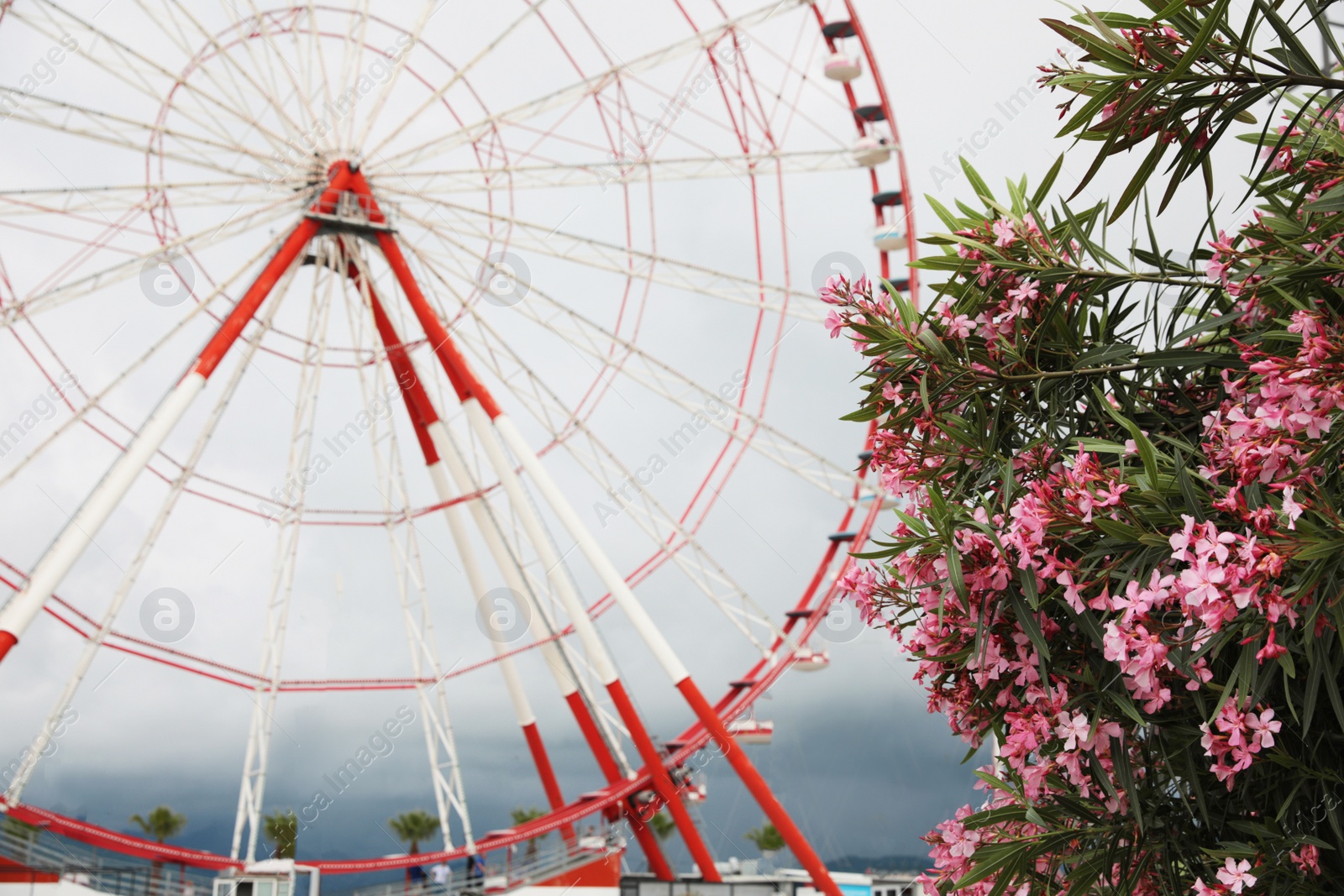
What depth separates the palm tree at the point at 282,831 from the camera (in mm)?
14203

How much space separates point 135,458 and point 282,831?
5298 mm

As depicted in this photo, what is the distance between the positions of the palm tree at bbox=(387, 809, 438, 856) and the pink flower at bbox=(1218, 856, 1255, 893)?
38.1m

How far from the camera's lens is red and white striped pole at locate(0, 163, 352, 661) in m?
12.2

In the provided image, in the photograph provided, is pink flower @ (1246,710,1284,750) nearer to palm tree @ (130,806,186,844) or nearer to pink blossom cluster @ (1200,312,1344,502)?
pink blossom cluster @ (1200,312,1344,502)

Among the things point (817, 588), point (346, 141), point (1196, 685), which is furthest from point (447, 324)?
point (1196, 685)

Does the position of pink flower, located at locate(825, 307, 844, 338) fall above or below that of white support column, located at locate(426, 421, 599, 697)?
below

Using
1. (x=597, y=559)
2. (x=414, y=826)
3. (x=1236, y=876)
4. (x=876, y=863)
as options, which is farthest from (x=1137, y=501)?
(x=414, y=826)

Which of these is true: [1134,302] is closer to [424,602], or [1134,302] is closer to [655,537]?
[655,537]

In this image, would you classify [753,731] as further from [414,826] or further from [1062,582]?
[414,826]

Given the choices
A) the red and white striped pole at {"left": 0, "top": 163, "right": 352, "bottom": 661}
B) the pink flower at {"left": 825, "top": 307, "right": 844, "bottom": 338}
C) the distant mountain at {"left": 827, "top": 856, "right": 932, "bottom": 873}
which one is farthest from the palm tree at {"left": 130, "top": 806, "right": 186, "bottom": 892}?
the pink flower at {"left": 825, "top": 307, "right": 844, "bottom": 338}

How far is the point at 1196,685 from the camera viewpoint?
3119 mm

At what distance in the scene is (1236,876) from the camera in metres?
3.24

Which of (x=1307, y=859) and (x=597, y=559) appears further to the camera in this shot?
(x=597, y=559)

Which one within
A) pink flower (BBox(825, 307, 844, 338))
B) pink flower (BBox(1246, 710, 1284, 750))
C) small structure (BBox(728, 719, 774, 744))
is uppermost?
small structure (BBox(728, 719, 774, 744))
